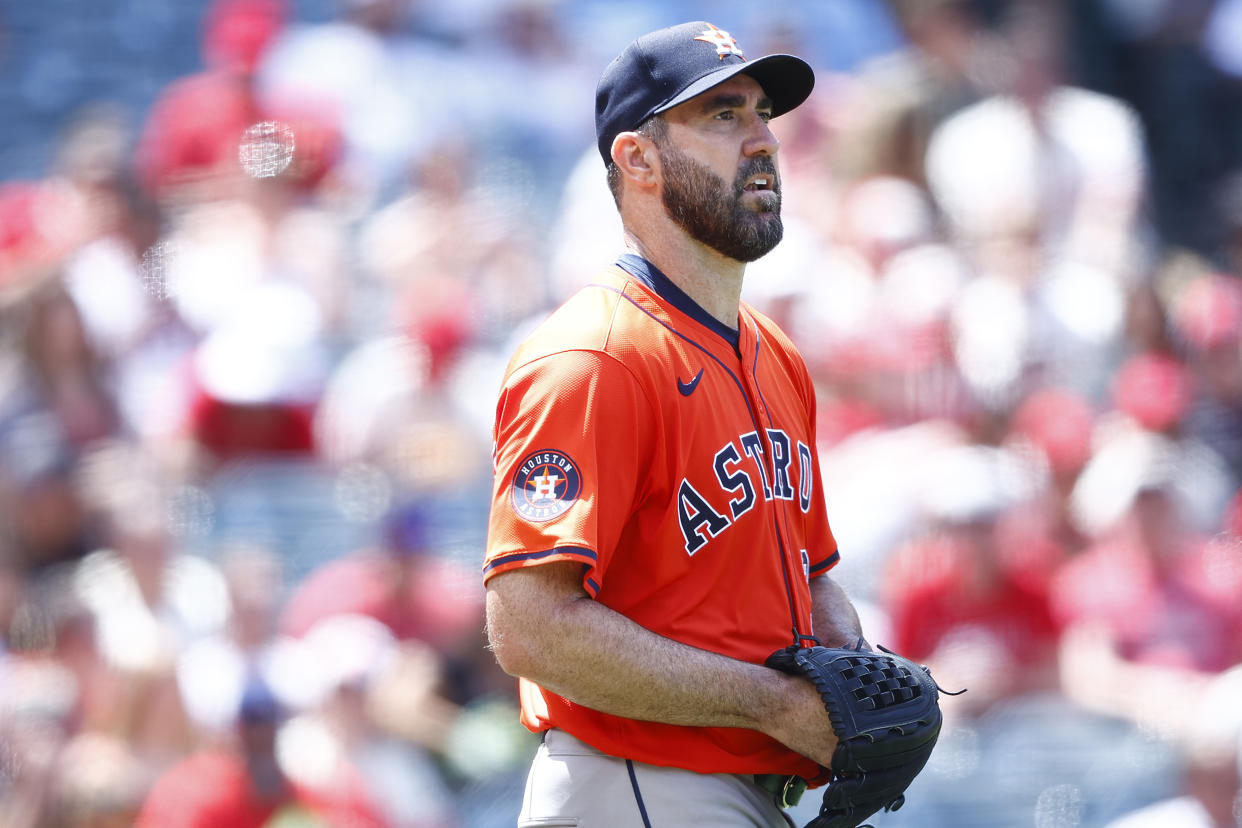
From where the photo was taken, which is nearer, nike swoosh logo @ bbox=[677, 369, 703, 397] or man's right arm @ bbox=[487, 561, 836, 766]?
man's right arm @ bbox=[487, 561, 836, 766]

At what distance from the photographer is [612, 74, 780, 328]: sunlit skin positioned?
2133 mm

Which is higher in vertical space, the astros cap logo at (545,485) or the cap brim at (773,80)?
the cap brim at (773,80)

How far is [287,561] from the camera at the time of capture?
16.0ft

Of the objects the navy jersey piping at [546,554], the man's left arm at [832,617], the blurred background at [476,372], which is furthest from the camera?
the blurred background at [476,372]

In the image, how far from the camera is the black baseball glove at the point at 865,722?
1891mm

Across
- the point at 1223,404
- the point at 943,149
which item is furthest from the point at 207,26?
the point at 1223,404

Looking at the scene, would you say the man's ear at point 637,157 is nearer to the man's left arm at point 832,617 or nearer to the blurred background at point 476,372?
the man's left arm at point 832,617

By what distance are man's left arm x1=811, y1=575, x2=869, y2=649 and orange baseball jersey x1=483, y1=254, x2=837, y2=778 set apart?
0.43 feet

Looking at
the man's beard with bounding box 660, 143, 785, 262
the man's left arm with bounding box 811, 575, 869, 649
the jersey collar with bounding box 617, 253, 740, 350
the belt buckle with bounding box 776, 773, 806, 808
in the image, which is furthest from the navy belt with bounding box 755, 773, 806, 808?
the man's beard with bounding box 660, 143, 785, 262

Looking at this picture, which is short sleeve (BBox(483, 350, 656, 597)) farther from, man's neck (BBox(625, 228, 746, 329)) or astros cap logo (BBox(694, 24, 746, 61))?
astros cap logo (BBox(694, 24, 746, 61))

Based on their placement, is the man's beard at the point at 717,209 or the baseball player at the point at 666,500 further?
the man's beard at the point at 717,209

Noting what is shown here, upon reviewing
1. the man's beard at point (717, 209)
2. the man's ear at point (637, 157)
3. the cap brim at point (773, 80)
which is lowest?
the man's beard at point (717, 209)

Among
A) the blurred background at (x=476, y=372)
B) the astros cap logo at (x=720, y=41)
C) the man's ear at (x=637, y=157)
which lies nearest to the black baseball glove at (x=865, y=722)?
the man's ear at (x=637, y=157)

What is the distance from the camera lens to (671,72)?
2.12 meters
